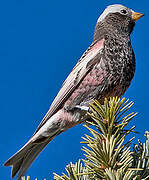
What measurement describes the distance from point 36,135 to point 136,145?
64.1 inches

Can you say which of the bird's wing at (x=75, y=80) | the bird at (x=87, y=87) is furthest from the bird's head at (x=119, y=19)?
the bird's wing at (x=75, y=80)

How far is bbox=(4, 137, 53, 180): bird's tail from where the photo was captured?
322 cm

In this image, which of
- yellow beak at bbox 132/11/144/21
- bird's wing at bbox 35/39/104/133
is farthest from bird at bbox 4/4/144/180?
yellow beak at bbox 132/11/144/21

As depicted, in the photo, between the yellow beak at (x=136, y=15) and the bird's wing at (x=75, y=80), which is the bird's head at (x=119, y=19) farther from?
the bird's wing at (x=75, y=80)

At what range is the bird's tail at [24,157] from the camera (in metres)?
3.22

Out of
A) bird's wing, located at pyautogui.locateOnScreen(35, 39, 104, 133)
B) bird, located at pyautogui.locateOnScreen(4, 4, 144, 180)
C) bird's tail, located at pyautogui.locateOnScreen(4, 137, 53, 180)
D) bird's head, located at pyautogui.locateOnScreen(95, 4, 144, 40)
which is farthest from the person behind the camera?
bird's head, located at pyautogui.locateOnScreen(95, 4, 144, 40)

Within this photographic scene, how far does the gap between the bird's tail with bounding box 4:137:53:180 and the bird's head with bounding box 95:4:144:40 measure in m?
1.68

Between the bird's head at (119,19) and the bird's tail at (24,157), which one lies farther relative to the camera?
the bird's head at (119,19)

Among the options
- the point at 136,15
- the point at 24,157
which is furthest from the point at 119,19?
the point at 24,157

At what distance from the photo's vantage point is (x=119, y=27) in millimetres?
4234

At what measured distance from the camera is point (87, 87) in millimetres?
3633

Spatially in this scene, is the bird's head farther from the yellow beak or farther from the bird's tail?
the bird's tail

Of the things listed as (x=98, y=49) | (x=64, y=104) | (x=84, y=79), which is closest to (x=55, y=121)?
(x=64, y=104)

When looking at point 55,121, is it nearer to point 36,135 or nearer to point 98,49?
point 36,135
